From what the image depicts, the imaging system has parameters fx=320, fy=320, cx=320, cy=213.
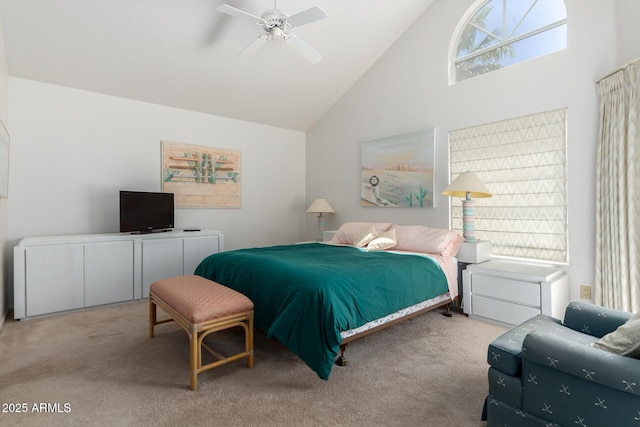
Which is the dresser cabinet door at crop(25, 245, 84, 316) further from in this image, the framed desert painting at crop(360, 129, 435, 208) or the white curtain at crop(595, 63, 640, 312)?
the white curtain at crop(595, 63, 640, 312)

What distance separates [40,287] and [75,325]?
1.97ft

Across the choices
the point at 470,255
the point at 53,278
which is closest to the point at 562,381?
the point at 470,255

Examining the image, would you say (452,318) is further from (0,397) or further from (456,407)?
(0,397)

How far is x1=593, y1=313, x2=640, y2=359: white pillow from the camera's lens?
1234 millimetres

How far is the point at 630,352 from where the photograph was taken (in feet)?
4.06

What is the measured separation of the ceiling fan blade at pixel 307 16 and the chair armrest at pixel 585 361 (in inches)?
106

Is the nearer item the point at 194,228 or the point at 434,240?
the point at 434,240

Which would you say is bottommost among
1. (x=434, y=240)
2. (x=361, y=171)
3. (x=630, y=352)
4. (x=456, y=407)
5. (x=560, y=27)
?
(x=456, y=407)

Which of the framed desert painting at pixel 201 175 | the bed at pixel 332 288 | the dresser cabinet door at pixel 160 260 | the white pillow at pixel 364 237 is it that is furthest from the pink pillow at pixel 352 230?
the dresser cabinet door at pixel 160 260

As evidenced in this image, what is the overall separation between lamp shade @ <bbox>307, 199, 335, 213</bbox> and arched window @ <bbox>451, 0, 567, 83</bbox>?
253 cm

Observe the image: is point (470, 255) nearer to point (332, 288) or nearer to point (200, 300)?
point (332, 288)

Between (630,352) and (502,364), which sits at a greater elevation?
(630,352)

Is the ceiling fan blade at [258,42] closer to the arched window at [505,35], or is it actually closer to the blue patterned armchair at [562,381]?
the arched window at [505,35]

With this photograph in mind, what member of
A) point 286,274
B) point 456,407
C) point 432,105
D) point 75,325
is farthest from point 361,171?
point 75,325
